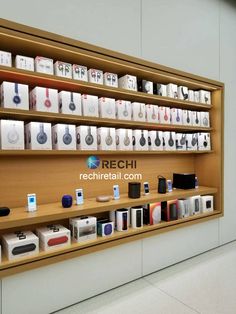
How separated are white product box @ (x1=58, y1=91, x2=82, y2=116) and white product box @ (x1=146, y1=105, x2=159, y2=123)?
28.3 inches

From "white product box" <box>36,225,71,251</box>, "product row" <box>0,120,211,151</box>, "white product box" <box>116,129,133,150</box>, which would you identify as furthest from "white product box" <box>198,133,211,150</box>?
"white product box" <box>36,225,71,251</box>

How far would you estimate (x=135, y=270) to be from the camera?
6.95 feet

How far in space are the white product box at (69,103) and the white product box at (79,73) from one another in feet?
0.47

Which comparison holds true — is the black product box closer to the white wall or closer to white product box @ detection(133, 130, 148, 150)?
the white wall

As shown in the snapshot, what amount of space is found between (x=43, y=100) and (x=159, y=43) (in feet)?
4.36

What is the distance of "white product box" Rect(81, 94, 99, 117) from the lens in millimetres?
1884

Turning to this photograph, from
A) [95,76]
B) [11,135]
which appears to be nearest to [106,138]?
[95,76]

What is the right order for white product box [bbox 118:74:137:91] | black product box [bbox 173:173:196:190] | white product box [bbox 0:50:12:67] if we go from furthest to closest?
black product box [bbox 173:173:196:190] → white product box [bbox 118:74:137:91] → white product box [bbox 0:50:12:67]

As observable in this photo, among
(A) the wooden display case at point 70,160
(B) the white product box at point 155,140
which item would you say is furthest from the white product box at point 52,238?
(B) the white product box at point 155,140

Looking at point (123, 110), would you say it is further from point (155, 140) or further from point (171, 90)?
point (171, 90)

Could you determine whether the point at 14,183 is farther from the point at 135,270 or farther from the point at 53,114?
the point at 135,270

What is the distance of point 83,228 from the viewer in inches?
72.7

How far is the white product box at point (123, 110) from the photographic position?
2059mm

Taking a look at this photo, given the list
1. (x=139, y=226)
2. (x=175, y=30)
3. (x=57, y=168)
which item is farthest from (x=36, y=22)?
(x=139, y=226)
